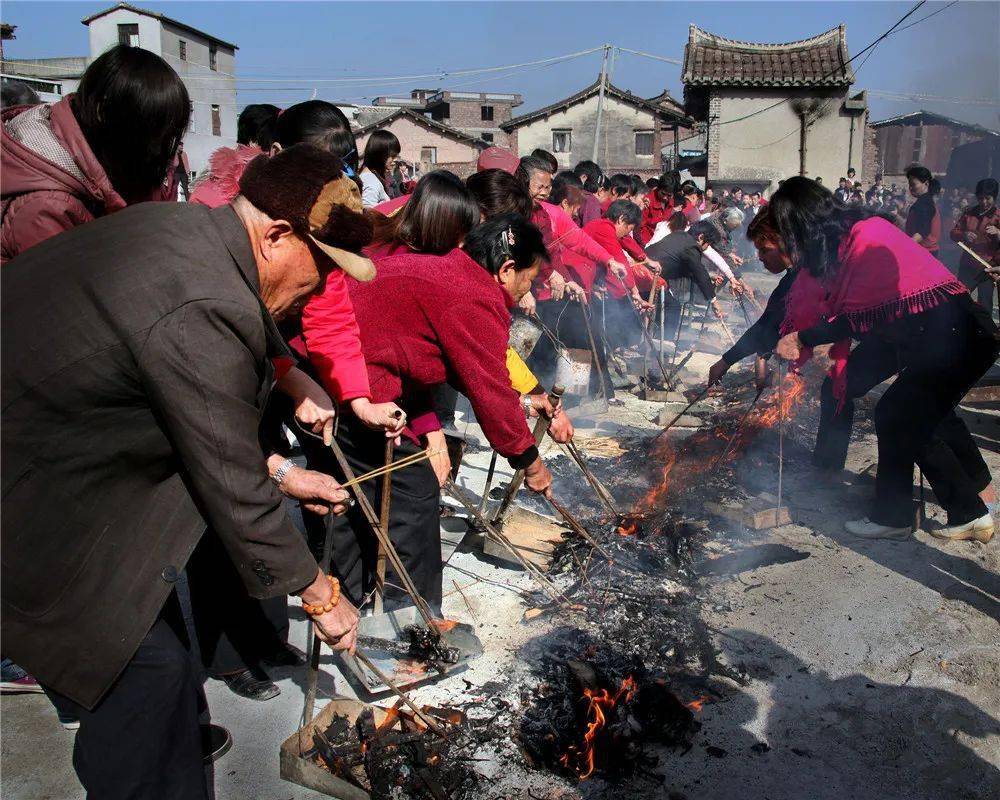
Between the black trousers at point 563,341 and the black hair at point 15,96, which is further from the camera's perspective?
the black trousers at point 563,341

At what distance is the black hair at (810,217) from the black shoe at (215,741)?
4084 millimetres

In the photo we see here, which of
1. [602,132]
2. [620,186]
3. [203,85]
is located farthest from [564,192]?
[203,85]

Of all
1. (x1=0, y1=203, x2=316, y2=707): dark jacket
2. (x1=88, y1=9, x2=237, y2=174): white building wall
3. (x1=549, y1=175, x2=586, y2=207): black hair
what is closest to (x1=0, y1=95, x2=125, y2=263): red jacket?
(x1=0, y1=203, x2=316, y2=707): dark jacket

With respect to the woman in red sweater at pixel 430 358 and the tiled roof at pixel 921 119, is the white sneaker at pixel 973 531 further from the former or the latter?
the tiled roof at pixel 921 119

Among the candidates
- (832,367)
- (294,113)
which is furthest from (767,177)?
(294,113)

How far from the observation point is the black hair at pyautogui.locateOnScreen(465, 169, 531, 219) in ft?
16.2

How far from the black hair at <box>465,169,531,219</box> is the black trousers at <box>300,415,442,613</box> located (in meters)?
1.94

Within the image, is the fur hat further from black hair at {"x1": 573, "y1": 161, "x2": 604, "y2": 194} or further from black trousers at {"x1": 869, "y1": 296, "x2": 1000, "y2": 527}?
black hair at {"x1": 573, "y1": 161, "x2": 604, "y2": 194}

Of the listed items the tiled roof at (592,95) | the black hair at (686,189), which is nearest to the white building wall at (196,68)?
the tiled roof at (592,95)

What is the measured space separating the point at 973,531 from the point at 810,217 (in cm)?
225

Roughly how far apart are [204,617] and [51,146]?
197 centimetres

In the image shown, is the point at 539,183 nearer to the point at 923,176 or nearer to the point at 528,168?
the point at 528,168

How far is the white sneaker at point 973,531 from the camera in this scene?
479 centimetres

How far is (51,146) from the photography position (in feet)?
8.16
